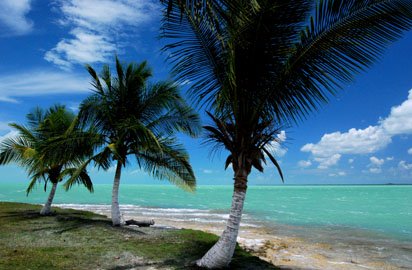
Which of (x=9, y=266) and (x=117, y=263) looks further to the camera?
(x=117, y=263)

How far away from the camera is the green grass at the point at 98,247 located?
8055 millimetres

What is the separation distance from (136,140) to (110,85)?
2743 mm

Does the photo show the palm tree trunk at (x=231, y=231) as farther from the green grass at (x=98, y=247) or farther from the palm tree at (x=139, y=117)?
the palm tree at (x=139, y=117)

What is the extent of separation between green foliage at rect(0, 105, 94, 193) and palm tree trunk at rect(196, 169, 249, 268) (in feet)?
23.2

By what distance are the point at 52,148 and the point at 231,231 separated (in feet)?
28.0

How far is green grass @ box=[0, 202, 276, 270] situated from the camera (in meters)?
8.05

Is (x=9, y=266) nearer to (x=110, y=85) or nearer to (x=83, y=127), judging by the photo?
(x=83, y=127)

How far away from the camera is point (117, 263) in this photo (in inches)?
323

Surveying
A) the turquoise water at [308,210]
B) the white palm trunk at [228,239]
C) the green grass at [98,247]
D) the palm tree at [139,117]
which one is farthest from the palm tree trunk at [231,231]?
the turquoise water at [308,210]

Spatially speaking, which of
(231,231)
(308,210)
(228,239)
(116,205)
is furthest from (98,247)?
(308,210)

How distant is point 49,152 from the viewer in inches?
512

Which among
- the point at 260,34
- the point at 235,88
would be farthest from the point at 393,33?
the point at 235,88

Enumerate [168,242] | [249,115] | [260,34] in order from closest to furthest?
[260,34] < [249,115] < [168,242]

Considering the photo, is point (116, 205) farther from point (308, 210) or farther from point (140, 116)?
point (308, 210)
